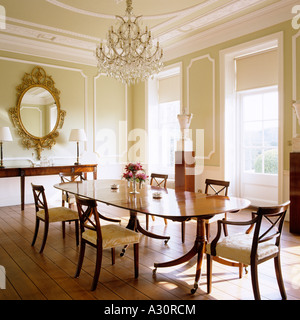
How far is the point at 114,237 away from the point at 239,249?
1.00 metres

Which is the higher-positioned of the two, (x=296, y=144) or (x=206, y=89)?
(x=206, y=89)

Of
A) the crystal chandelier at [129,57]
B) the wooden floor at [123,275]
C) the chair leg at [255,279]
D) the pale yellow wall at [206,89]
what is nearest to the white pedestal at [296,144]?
the pale yellow wall at [206,89]

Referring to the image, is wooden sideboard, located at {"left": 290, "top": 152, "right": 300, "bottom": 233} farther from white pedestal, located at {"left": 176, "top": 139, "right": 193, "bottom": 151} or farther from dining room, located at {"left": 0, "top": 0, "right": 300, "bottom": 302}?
white pedestal, located at {"left": 176, "top": 139, "right": 193, "bottom": 151}

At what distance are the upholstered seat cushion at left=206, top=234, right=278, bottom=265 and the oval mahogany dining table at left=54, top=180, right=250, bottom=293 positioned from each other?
235 mm

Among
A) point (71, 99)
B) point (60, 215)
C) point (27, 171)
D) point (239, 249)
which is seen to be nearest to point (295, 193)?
point (239, 249)

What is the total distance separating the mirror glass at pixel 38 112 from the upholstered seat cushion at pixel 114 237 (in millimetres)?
3840

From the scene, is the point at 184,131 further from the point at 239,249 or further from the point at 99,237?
the point at 239,249

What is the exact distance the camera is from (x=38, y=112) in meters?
6.04

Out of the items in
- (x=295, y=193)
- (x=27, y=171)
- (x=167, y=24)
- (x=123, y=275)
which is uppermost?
(x=167, y=24)

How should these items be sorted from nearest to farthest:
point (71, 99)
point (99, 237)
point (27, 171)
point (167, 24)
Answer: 1. point (99, 237)
2. point (167, 24)
3. point (27, 171)
4. point (71, 99)

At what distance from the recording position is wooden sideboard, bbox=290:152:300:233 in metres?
3.76

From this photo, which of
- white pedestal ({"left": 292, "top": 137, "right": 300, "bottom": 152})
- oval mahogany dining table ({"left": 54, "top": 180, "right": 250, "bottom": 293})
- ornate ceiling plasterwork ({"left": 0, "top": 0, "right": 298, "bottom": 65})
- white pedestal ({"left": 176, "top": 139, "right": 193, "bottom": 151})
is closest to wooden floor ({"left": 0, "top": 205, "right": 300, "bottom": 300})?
oval mahogany dining table ({"left": 54, "top": 180, "right": 250, "bottom": 293})
